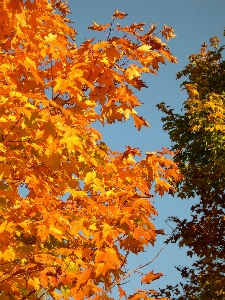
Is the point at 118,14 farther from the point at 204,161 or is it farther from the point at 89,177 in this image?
the point at 204,161

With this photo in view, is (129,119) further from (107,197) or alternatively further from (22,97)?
(22,97)

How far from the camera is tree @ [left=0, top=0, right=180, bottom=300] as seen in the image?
2.92 metres

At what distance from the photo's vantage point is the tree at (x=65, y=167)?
115 inches

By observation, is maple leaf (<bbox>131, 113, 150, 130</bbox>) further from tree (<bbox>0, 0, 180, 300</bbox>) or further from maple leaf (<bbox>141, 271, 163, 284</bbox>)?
maple leaf (<bbox>141, 271, 163, 284</bbox>)

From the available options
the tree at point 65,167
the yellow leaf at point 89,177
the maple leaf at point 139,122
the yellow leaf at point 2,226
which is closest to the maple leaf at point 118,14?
the tree at point 65,167

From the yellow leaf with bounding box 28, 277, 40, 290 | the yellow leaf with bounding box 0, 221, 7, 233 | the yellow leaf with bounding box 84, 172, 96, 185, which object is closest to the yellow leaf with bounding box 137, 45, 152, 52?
the yellow leaf with bounding box 84, 172, 96, 185

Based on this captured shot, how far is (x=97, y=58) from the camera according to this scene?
3.58m

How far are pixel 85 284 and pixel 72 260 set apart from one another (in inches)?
14.0

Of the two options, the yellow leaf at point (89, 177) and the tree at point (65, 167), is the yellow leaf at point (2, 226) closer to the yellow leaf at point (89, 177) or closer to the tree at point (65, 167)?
the tree at point (65, 167)

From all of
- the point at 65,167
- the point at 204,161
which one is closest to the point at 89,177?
the point at 65,167

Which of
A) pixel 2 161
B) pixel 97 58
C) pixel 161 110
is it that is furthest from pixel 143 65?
pixel 161 110

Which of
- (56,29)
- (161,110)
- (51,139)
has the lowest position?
(51,139)

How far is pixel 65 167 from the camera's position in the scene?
3598 mm

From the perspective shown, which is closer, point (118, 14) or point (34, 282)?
point (34, 282)
